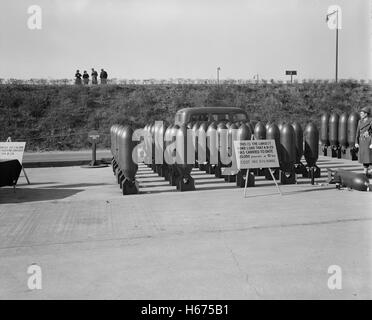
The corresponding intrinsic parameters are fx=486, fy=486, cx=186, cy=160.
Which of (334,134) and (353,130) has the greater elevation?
(353,130)

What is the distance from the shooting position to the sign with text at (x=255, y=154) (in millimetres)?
9664

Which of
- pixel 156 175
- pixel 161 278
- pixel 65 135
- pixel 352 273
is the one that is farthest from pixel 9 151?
pixel 65 135

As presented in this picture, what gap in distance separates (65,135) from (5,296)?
1034 inches

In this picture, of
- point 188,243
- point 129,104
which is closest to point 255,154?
point 188,243

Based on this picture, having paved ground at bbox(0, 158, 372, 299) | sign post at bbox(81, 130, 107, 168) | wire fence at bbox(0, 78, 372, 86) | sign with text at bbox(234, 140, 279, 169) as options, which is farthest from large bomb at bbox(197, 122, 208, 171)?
wire fence at bbox(0, 78, 372, 86)

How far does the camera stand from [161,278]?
4824 millimetres

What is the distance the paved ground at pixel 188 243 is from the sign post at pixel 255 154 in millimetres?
609

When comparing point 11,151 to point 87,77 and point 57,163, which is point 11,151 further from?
point 87,77

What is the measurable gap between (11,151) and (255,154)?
19.2 feet

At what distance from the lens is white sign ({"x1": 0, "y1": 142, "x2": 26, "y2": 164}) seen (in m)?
11.5

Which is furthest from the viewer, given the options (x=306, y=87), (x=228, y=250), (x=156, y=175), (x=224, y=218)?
(x=306, y=87)

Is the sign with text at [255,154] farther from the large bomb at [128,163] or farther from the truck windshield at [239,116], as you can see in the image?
the truck windshield at [239,116]

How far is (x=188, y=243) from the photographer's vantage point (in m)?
6.17
